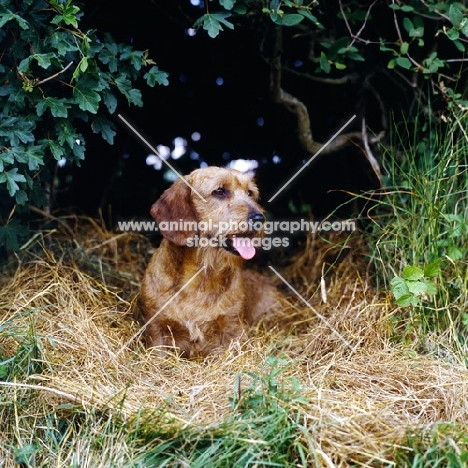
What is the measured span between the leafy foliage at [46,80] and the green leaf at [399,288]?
5.89 feet

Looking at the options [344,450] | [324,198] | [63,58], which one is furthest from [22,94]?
[324,198]

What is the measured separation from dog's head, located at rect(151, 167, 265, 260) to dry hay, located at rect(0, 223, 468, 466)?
0.64 metres

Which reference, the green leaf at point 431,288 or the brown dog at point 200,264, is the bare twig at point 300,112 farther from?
the green leaf at point 431,288

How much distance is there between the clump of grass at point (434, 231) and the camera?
12.1 ft

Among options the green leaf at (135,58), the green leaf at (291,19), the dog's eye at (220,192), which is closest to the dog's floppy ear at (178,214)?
the dog's eye at (220,192)

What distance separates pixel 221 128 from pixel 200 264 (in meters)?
2.17

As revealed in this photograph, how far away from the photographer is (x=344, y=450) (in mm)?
2604

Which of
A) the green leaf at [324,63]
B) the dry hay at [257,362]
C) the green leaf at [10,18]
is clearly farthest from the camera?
the green leaf at [324,63]

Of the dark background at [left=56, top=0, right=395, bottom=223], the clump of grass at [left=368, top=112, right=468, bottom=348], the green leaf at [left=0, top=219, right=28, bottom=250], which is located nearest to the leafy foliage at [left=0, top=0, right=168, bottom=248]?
the green leaf at [left=0, top=219, right=28, bottom=250]

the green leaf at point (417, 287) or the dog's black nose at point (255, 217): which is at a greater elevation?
the dog's black nose at point (255, 217)

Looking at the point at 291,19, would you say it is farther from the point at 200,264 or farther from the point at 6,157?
the point at 6,157

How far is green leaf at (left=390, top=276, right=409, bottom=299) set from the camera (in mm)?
3525

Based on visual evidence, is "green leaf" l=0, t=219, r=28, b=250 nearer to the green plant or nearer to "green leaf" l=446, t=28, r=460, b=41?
the green plant

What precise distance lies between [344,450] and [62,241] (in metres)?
3.11
